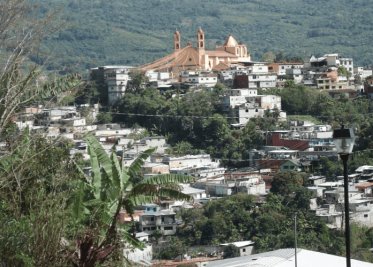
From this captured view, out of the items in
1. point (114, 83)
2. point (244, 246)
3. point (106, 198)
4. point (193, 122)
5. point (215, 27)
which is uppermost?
point (215, 27)

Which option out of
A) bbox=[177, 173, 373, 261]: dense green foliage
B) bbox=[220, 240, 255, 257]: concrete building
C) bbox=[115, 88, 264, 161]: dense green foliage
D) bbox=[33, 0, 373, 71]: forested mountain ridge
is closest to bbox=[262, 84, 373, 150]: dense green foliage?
bbox=[115, 88, 264, 161]: dense green foliage

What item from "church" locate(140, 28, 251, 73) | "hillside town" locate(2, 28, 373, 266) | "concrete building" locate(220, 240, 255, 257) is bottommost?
"concrete building" locate(220, 240, 255, 257)

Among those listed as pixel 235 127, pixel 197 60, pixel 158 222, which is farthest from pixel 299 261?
pixel 197 60

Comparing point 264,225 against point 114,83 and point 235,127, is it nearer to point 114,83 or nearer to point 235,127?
point 235,127

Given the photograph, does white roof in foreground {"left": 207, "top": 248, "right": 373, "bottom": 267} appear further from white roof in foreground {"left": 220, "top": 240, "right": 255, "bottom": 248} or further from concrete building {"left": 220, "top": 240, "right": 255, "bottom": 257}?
white roof in foreground {"left": 220, "top": 240, "right": 255, "bottom": 248}

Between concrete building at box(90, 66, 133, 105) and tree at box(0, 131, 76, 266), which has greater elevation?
tree at box(0, 131, 76, 266)

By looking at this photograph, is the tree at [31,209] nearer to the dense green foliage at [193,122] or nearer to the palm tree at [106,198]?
the palm tree at [106,198]

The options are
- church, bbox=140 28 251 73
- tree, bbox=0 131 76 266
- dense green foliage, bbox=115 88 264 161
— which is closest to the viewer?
tree, bbox=0 131 76 266
